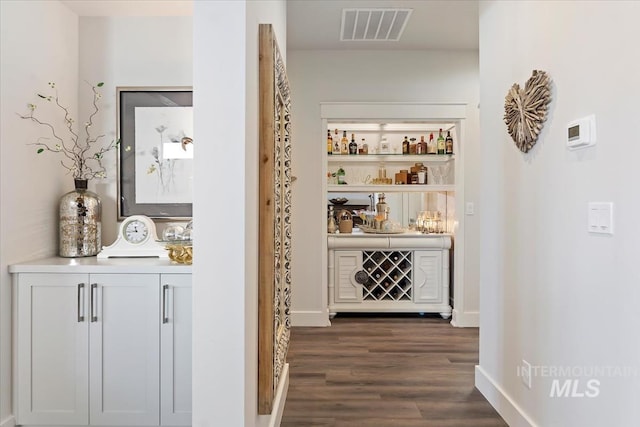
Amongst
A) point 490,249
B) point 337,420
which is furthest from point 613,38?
point 337,420

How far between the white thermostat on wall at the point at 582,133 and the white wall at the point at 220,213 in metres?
1.30

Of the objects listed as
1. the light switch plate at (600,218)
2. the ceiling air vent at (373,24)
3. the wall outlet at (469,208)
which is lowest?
the light switch plate at (600,218)

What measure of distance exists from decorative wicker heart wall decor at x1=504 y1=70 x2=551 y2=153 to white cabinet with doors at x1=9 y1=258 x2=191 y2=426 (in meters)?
1.82

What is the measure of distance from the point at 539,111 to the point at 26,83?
265cm

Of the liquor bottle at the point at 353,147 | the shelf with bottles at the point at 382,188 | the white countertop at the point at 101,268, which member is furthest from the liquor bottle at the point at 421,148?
the white countertop at the point at 101,268

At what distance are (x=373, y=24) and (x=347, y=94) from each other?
820 mm

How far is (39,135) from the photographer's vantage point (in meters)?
2.44

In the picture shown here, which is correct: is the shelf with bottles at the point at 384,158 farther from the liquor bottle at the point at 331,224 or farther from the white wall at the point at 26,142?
the white wall at the point at 26,142

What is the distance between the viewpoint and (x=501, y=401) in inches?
95.8

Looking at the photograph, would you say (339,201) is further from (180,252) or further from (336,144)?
(180,252)

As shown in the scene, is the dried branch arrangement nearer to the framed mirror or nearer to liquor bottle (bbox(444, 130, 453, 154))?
the framed mirror

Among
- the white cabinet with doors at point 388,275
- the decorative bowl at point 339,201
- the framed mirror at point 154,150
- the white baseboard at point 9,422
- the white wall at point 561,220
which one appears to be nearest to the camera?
the white wall at point 561,220

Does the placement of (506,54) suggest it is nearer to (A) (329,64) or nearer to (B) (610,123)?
(B) (610,123)

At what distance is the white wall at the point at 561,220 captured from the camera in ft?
4.83
